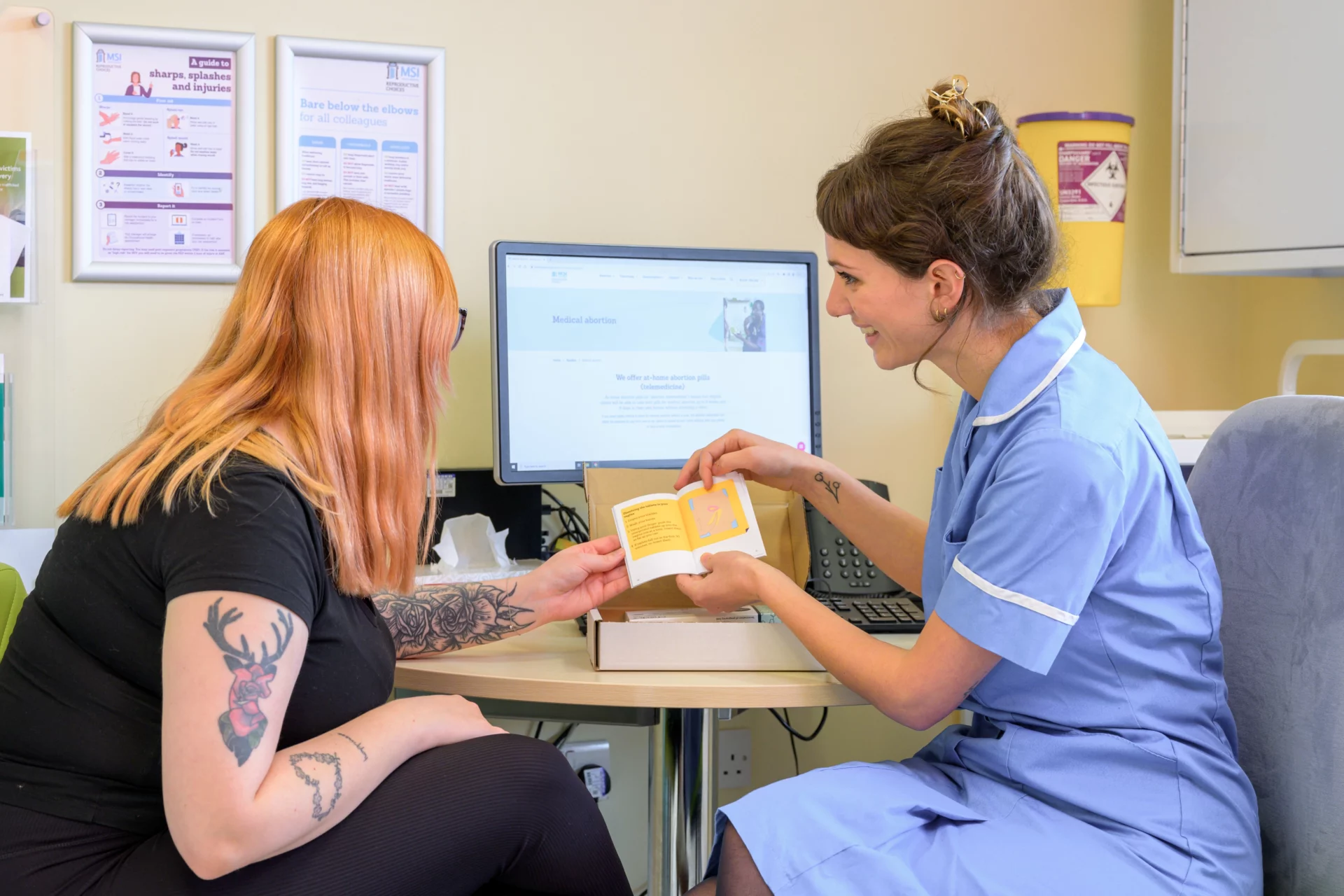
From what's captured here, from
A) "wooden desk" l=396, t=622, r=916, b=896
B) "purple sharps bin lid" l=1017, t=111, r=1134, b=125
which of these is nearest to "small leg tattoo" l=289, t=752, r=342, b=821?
"wooden desk" l=396, t=622, r=916, b=896

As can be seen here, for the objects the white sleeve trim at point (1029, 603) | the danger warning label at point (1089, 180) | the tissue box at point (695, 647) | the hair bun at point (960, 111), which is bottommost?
the tissue box at point (695, 647)

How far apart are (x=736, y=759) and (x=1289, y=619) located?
1.11m

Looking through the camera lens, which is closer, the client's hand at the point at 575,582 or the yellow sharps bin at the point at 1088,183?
the client's hand at the point at 575,582

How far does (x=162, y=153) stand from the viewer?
175cm

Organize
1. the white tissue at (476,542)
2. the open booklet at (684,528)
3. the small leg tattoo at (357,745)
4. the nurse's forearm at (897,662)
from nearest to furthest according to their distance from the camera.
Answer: the small leg tattoo at (357,745) → the nurse's forearm at (897,662) → the open booklet at (684,528) → the white tissue at (476,542)

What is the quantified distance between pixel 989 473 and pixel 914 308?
8.4 inches

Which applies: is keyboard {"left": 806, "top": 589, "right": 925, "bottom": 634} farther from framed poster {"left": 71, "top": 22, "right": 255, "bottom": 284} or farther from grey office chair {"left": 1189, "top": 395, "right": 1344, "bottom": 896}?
framed poster {"left": 71, "top": 22, "right": 255, "bottom": 284}

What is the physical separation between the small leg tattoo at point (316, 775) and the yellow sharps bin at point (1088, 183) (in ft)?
4.91

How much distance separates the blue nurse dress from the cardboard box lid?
35 centimetres

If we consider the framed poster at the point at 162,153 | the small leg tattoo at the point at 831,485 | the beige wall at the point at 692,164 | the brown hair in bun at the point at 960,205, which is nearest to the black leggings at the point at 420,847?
the small leg tattoo at the point at 831,485

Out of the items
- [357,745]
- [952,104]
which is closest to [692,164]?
[952,104]

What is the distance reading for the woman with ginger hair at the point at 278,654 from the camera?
0.90m

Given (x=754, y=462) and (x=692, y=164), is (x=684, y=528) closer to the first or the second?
(x=754, y=462)

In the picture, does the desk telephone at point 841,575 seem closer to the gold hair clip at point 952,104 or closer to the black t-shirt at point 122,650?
the gold hair clip at point 952,104
